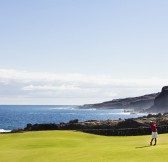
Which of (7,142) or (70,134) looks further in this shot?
(70,134)

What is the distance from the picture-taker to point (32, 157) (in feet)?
92.1

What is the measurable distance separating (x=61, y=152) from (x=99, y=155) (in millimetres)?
4276

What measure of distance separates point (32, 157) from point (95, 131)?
91.5 feet

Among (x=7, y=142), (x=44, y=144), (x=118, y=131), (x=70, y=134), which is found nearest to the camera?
→ (x=44, y=144)

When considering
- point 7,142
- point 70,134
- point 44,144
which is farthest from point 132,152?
point 70,134

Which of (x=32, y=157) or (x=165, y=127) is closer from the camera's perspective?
(x=32, y=157)

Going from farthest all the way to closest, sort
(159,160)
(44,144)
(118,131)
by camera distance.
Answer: (118,131) < (44,144) < (159,160)

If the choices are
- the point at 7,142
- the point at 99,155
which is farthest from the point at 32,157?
the point at 7,142

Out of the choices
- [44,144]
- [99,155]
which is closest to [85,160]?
[99,155]

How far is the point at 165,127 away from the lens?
55875 mm

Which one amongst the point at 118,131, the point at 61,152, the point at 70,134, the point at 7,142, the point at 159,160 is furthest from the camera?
the point at 118,131

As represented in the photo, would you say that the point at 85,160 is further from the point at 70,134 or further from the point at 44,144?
the point at 70,134

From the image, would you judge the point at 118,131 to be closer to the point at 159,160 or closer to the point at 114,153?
the point at 114,153

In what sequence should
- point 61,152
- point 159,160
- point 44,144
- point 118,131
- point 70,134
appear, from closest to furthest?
point 159,160 → point 61,152 → point 44,144 → point 70,134 → point 118,131
